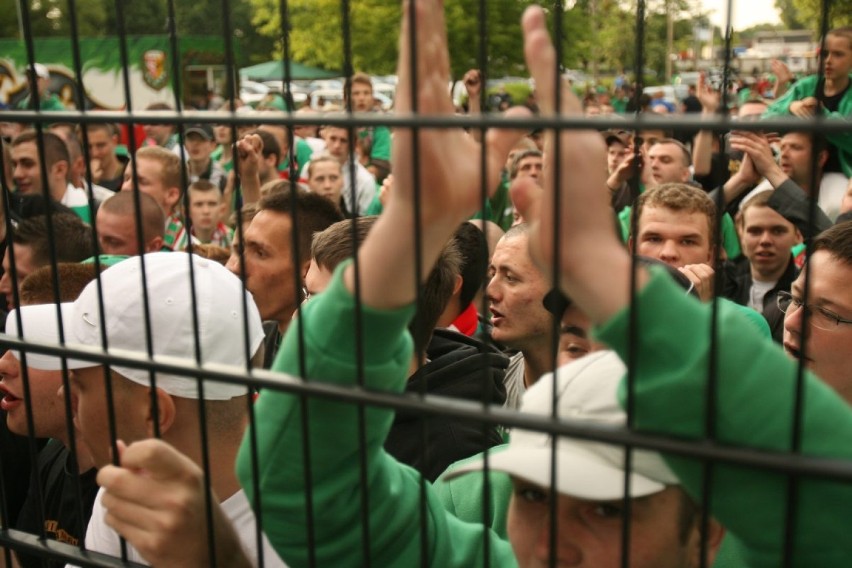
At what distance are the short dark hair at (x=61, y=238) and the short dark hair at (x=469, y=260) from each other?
1396 millimetres

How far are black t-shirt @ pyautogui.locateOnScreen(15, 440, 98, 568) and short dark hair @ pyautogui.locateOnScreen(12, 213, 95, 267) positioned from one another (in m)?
1.17

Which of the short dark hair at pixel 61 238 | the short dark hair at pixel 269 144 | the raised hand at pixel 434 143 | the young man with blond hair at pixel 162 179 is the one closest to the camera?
the raised hand at pixel 434 143

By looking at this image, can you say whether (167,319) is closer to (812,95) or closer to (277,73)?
(812,95)

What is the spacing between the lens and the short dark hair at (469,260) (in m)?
2.99

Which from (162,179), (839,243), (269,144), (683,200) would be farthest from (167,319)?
(269,144)

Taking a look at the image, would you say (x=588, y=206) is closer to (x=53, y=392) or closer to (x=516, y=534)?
(x=516, y=534)

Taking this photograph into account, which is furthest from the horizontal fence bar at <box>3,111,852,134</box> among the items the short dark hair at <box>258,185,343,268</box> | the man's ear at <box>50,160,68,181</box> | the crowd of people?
the man's ear at <box>50,160,68,181</box>

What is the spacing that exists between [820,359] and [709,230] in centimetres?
128

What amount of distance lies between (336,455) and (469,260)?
1.81 metres

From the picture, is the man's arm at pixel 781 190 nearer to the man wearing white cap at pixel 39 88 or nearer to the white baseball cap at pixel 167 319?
the white baseball cap at pixel 167 319

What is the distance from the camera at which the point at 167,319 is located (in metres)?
1.66

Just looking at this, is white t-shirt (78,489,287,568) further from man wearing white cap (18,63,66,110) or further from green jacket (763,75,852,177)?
green jacket (763,75,852,177)

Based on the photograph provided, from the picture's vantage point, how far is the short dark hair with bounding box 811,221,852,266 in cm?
215

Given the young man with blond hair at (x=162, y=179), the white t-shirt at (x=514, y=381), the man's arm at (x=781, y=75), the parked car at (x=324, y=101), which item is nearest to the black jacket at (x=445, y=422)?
the white t-shirt at (x=514, y=381)
